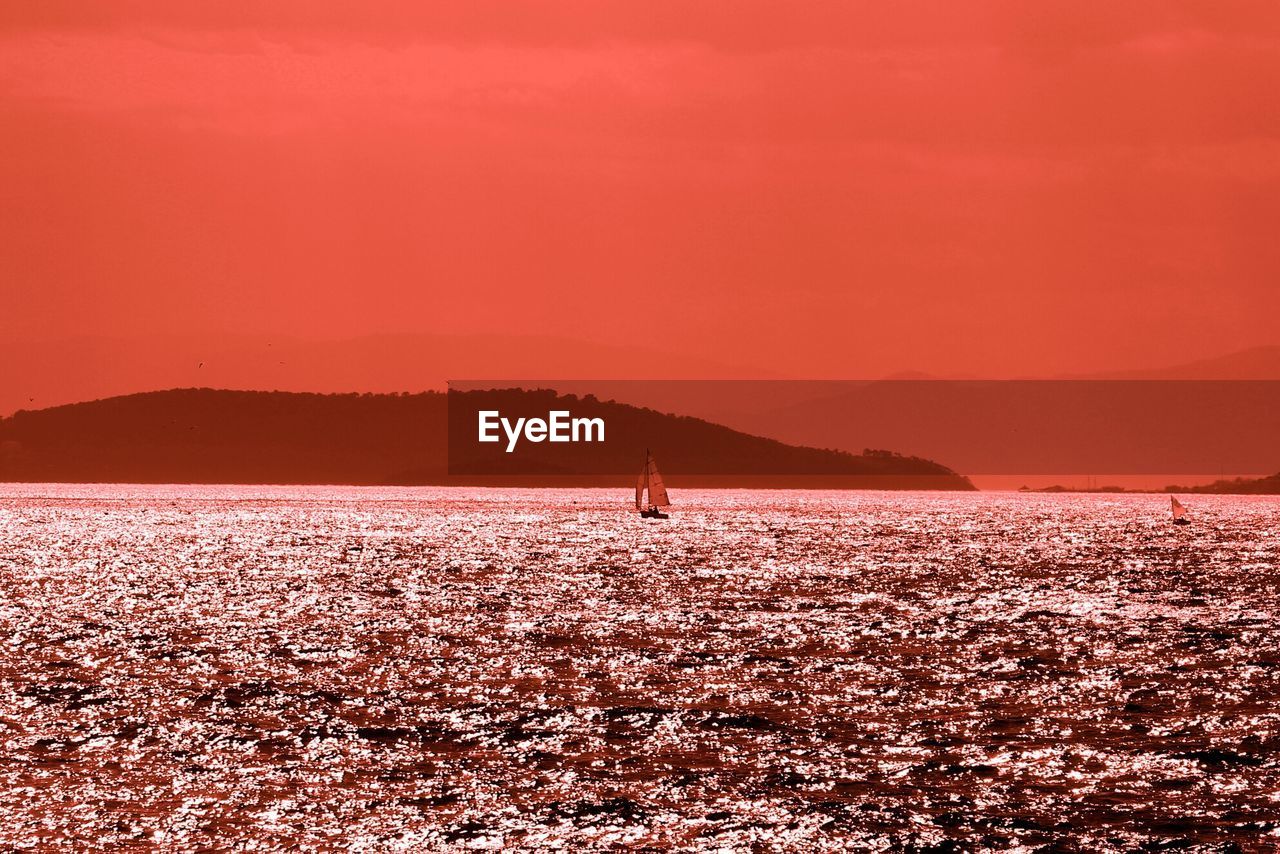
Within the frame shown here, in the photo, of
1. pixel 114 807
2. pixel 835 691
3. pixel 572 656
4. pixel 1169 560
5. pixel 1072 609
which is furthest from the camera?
pixel 1169 560

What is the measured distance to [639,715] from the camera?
1817 inches

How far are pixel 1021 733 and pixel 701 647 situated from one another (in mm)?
23457

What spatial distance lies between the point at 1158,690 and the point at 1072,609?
33.9 metres

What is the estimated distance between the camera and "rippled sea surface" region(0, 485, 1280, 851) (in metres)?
32.1

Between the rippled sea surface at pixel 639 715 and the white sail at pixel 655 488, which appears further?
the white sail at pixel 655 488

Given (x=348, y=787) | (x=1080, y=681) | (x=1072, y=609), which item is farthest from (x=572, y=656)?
(x=1072, y=609)

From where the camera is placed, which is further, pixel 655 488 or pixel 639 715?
pixel 655 488

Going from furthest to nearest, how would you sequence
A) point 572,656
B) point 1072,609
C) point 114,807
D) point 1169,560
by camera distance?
point 1169,560
point 1072,609
point 572,656
point 114,807

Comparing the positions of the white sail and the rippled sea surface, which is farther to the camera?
the white sail

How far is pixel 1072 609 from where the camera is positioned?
8531cm

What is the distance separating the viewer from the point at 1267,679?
53938 mm

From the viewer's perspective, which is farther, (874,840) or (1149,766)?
(1149,766)

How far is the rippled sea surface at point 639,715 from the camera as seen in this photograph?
32125mm

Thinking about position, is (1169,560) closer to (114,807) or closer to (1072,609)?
(1072,609)
